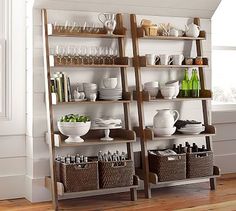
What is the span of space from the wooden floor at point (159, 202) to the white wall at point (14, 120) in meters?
0.17

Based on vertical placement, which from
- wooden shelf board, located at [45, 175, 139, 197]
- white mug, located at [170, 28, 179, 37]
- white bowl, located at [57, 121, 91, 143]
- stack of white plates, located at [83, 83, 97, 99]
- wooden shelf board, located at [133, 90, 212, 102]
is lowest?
wooden shelf board, located at [45, 175, 139, 197]

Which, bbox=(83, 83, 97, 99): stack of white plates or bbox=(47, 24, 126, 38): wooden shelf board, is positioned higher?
bbox=(47, 24, 126, 38): wooden shelf board

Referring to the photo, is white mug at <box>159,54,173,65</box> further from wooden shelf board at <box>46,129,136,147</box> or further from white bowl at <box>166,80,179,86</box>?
wooden shelf board at <box>46,129,136,147</box>

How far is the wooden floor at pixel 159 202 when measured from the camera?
14.5ft

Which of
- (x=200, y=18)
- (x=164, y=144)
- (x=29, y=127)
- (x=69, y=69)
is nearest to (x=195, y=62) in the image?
(x=200, y=18)

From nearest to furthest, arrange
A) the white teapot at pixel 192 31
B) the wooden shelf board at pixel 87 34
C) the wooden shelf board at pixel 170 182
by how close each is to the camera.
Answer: the wooden shelf board at pixel 87 34 → the wooden shelf board at pixel 170 182 → the white teapot at pixel 192 31

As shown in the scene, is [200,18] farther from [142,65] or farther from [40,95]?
[40,95]

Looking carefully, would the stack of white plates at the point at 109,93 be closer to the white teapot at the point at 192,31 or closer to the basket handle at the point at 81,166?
the basket handle at the point at 81,166

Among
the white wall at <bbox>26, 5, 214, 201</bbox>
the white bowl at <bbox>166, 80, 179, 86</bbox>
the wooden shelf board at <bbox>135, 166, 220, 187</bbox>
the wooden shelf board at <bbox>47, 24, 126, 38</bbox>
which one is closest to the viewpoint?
the wooden shelf board at <bbox>47, 24, 126, 38</bbox>

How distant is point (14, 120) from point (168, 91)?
138 cm

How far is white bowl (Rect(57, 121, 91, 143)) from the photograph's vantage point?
174 inches

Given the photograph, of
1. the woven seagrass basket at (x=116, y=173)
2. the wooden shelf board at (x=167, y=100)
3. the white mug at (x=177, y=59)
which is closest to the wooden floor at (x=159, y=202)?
the woven seagrass basket at (x=116, y=173)

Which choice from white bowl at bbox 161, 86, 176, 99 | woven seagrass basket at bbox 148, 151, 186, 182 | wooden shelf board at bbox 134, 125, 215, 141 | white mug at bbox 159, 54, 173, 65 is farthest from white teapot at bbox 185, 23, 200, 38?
woven seagrass basket at bbox 148, 151, 186, 182

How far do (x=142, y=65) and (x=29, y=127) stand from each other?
1.13m
